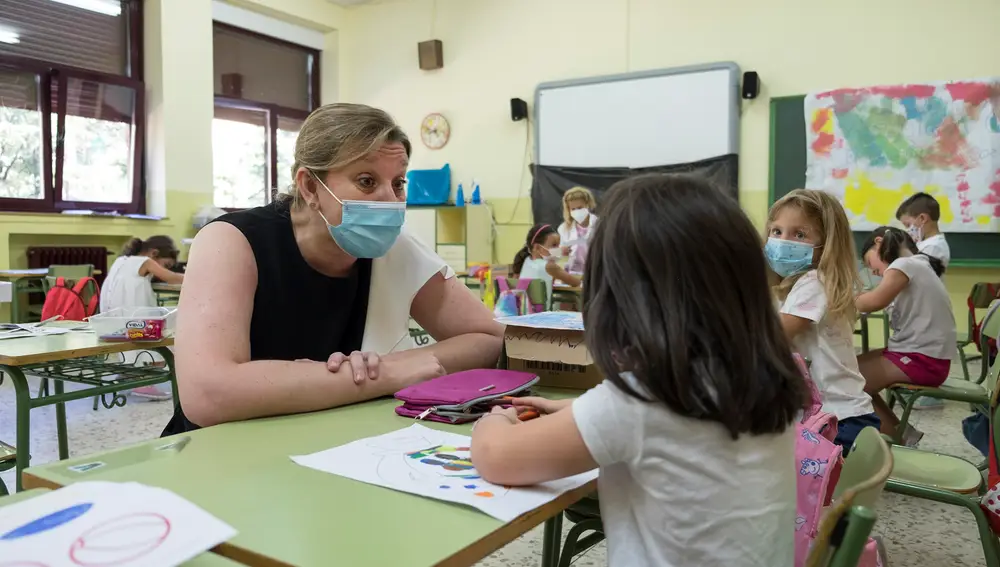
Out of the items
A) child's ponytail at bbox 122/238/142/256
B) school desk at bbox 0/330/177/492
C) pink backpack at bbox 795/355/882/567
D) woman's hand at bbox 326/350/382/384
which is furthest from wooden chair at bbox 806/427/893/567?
child's ponytail at bbox 122/238/142/256

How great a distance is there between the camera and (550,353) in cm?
141

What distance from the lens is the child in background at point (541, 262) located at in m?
4.59

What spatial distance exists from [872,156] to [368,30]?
5657mm

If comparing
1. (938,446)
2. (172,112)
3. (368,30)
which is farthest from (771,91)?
(172,112)

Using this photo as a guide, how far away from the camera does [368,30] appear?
8.61m

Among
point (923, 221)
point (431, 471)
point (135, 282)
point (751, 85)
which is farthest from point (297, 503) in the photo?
point (751, 85)

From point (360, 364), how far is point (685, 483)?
0.66 m

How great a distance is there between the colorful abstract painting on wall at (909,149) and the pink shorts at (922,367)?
3.21m

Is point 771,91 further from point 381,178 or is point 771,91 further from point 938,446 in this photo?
point 381,178

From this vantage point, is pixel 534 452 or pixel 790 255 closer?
pixel 534 452

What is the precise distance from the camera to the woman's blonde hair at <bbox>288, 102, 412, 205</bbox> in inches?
55.3

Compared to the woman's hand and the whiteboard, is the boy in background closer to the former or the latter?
the whiteboard

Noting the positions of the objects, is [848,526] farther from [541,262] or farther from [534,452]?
[541,262]

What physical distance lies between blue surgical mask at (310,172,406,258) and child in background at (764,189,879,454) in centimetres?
121
